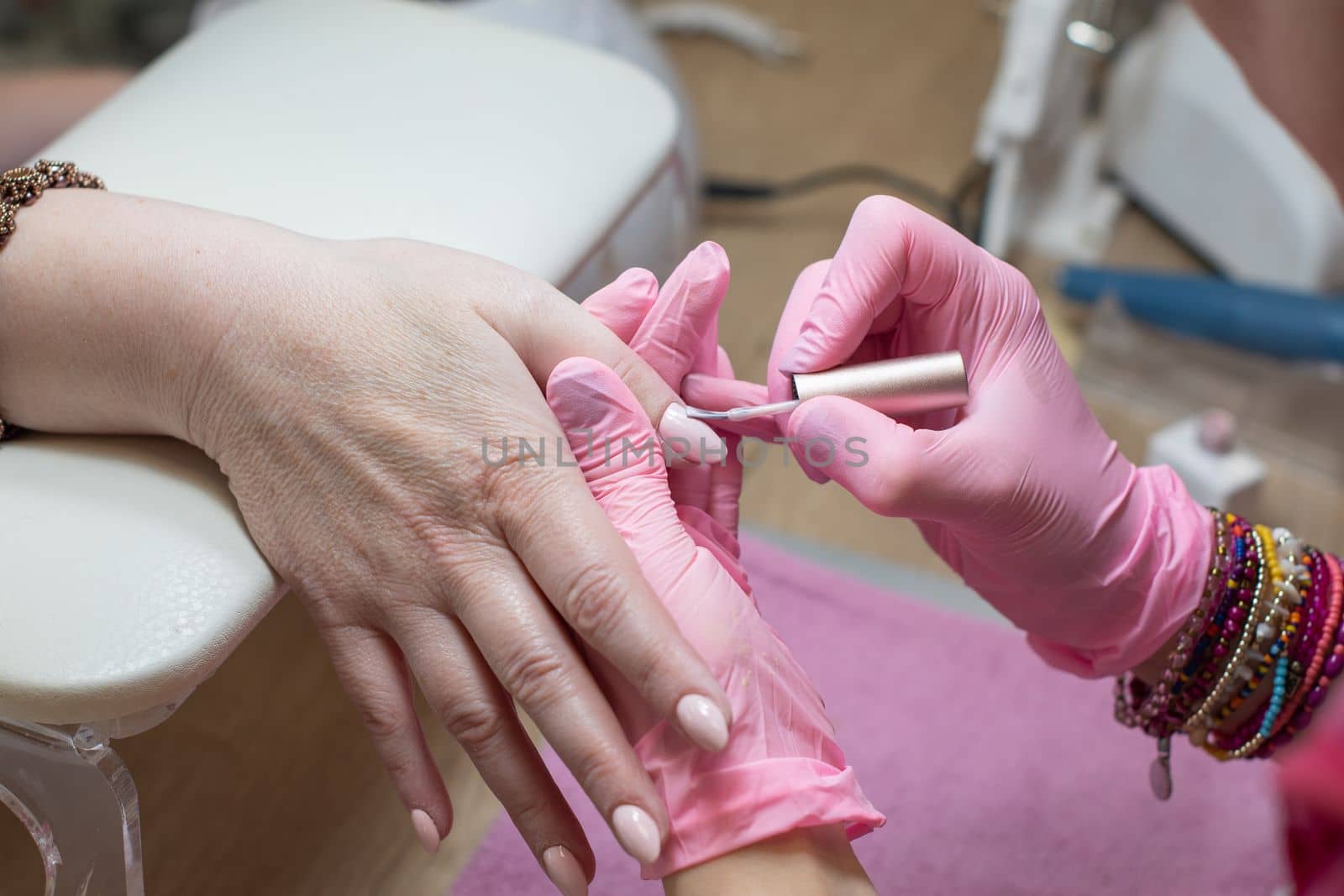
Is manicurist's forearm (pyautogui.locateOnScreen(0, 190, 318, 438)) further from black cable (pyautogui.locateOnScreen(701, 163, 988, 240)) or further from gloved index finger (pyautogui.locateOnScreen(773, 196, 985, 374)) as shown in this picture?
black cable (pyautogui.locateOnScreen(701, 163, 988, 240))

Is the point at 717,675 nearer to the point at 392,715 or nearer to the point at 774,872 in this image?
the point at 774,872

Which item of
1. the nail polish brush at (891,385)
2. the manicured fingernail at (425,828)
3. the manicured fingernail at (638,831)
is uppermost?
the nail polish brush at (891,385)

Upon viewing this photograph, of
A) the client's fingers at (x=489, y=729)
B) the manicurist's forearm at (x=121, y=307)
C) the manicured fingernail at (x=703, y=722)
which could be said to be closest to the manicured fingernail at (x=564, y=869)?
the client's fingers at (x=489, y=729)

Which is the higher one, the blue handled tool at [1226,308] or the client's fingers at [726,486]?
the client's fingers at [726,486]

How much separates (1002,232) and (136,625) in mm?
1234

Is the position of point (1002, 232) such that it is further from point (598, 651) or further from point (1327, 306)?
point (598, 651)

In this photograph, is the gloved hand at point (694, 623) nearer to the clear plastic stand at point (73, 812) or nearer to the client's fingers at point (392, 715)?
the client's fingers at point (392, 715)

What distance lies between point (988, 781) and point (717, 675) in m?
0.48

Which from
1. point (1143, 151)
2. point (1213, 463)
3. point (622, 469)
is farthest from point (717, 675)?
point (1143, 151)

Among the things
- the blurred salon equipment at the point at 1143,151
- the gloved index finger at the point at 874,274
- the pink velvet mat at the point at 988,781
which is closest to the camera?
the gloved index finger at the point at 874,274

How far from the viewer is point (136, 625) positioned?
1.96ft

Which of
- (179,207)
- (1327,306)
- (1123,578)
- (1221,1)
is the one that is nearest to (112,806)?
(179,207)

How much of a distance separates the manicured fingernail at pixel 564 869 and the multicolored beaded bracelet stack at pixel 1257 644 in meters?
0.44

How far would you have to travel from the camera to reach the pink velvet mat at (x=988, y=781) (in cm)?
88
